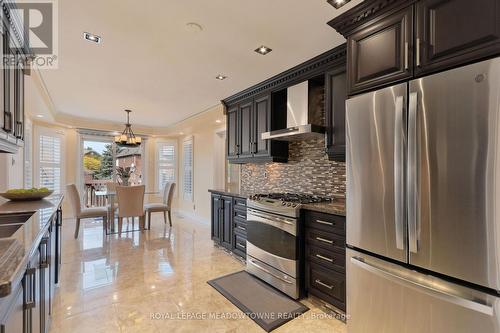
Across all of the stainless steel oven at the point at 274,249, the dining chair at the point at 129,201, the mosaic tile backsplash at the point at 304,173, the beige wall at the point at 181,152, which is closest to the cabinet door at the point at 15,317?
the stainless steel oven at the point at 274,249

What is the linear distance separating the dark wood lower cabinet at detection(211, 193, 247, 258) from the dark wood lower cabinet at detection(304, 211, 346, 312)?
1.17 metres

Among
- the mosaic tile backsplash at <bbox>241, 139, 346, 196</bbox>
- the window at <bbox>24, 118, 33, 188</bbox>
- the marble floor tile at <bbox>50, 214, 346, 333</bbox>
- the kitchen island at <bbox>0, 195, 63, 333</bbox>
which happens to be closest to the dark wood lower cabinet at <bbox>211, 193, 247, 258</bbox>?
the marble floor tile at <bbox>50, 214, 346, 333</bbox>

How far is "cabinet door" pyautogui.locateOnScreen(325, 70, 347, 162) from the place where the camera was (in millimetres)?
2492

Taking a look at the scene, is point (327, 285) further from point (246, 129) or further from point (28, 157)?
point (28, 157)

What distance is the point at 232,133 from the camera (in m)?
4.14

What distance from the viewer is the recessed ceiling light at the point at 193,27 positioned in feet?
6.91

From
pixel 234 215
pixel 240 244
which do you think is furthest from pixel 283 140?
pixel 240 244

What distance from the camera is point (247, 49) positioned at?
8.44ft

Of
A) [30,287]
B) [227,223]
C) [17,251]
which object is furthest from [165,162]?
[17,251]

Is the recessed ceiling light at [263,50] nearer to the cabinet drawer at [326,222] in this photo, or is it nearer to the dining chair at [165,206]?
the cabinet drawer at [326,222]

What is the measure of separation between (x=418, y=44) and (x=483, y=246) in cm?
119

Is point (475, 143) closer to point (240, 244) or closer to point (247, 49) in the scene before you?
point (247, 49)

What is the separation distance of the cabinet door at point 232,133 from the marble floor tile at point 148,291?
1617 millimetres
